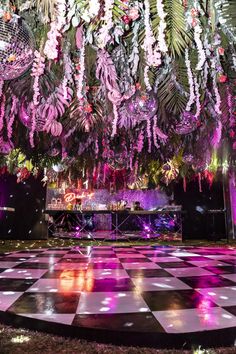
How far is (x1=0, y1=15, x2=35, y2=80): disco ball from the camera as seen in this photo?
49.9 inches

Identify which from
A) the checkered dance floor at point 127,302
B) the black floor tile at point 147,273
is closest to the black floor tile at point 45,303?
the checkered dance floor at point 127,302

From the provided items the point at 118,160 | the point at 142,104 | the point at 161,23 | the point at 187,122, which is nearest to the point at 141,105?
the point at 142,104

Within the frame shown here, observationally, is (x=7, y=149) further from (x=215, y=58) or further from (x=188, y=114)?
(x=215, y=58)

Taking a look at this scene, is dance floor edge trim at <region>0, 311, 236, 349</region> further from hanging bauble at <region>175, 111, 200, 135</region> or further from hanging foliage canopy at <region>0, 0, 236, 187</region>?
hanging bauble at <region>175, 111, 200, 135</region>

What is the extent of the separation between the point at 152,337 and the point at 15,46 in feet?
4.57

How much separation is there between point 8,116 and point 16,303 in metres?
1.77

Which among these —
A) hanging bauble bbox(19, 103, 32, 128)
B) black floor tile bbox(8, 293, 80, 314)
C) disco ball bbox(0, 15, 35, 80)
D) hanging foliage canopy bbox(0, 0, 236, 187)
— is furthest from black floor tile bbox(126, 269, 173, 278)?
disco ball bbox(0, 15, 35, 80)

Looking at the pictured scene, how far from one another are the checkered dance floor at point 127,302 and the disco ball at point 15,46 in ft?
3.97

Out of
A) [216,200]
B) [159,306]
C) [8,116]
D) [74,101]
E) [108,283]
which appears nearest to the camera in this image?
[159,306]

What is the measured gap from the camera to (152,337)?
1.13m

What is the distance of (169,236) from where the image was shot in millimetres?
6836

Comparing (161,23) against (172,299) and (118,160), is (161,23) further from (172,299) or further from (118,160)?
(118,160)

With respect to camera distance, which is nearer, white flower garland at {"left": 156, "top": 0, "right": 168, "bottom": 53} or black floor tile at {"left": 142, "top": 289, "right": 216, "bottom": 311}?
white flower garland at {"left": 156, "top": 0, "right": 168, "bottom": 53}

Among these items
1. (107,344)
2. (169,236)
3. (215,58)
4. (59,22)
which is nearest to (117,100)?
(215,58)
